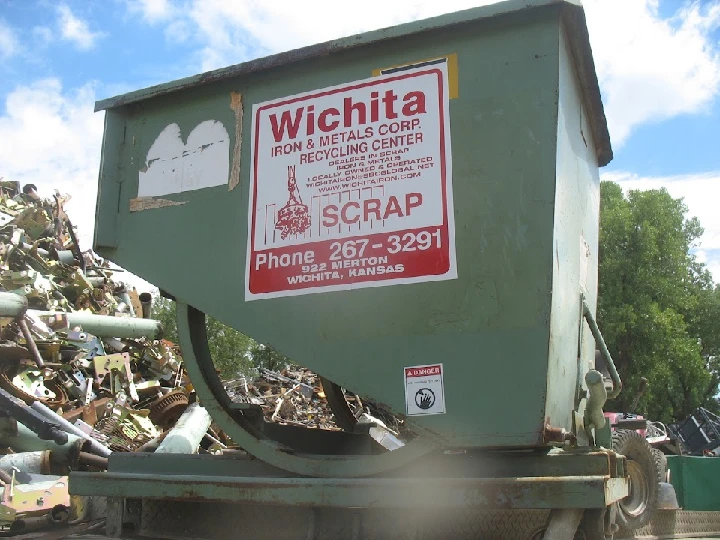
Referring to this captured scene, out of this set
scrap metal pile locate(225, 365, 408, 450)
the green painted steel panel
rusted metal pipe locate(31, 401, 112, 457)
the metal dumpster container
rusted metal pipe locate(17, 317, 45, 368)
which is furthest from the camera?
scrap metal pile locate(225, 365, 408, 450)

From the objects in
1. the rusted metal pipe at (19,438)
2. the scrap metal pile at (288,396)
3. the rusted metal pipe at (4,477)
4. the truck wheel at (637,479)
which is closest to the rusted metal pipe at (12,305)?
the rusted metal pipe at (19,438)

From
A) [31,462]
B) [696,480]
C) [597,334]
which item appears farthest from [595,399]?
[696,480]

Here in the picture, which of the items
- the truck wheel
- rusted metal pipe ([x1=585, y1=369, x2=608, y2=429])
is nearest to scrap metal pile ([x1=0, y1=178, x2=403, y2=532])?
the truck wheel

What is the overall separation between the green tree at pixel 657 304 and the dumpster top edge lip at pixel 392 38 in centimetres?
1942

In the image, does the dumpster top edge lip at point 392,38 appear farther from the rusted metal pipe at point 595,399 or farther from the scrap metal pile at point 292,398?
the scrap metal pile at point 292,398

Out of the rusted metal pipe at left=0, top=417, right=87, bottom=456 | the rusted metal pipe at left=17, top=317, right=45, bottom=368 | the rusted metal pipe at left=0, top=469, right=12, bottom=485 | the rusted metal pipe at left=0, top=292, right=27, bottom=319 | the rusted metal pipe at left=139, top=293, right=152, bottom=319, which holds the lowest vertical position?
the rusted metal pipe at left=0, top=469, right=12, bottom=485

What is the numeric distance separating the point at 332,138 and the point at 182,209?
2.79 feet

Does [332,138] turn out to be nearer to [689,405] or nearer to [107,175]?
[107,175]

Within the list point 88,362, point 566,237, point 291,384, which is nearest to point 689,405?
point 291,384

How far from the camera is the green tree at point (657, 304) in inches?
848

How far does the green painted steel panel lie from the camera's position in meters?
7.27

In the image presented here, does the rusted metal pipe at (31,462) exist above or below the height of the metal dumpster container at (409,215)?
below

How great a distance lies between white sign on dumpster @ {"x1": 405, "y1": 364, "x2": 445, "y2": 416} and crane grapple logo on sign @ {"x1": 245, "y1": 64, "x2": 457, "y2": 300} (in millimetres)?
358

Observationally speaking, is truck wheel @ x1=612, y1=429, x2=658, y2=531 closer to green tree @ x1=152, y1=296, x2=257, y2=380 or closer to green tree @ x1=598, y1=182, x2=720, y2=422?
green tree @ x1=598, y1=182, x2=720, y2=422
